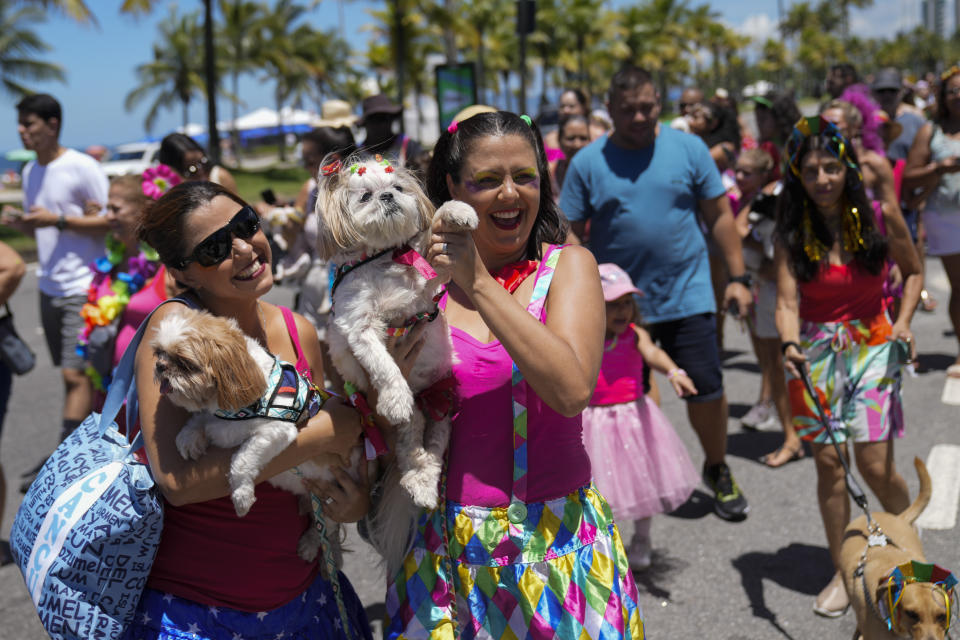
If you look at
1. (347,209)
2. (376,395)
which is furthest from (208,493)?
(347,209)

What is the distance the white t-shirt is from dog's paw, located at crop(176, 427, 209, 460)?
422 centimetres

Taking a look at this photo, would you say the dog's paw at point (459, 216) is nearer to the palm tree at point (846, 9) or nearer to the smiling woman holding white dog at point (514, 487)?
the smiling woman holding white dog at point (514, 487)

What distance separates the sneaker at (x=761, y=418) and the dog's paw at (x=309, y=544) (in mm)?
4487

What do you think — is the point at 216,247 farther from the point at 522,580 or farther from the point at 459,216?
the point at 522,580

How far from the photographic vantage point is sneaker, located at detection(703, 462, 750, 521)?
474 cm

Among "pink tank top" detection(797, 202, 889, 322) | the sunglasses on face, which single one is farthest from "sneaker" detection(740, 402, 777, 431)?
the sunglasses on face

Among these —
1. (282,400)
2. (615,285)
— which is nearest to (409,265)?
(282,400)

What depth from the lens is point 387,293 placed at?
220cm

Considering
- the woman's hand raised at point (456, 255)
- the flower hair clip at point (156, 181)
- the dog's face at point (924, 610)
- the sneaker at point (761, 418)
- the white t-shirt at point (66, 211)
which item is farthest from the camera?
the sneaker at point (761, 418)

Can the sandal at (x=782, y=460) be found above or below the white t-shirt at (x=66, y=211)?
below

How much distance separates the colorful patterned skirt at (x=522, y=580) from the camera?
2086 mm

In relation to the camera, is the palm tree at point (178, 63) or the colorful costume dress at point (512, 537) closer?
the colorful costume dress at point (512, 537)

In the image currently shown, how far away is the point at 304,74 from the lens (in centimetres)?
6531

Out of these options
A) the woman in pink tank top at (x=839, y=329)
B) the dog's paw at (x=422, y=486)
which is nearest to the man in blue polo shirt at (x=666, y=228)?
the woman in pink tank top at (x=839, y=329)
